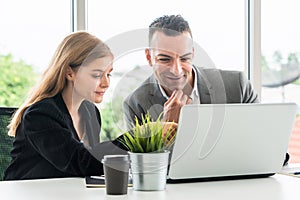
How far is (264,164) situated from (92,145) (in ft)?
2.17

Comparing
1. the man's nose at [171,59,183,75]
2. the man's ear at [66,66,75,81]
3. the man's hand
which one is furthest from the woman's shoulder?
the man's nose at [171,59,183,75]

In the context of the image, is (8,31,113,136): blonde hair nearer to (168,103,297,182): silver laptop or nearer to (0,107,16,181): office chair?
(0,107,16,181): office chair

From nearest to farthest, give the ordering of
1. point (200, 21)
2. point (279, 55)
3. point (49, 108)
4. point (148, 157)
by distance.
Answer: point (148, 157)
point (49, 108)
point (200, 21)
point (279, 55)

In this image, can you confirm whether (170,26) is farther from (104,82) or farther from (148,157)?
(148,157)

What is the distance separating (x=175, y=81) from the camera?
2.53 m

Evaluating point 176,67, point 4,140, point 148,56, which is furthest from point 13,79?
point 176,67

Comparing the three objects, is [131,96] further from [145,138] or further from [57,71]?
[145,138]

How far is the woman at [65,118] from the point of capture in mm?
1959

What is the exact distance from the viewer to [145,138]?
1.58m

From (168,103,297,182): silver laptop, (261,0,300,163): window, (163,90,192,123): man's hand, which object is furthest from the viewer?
(261,0,300,163): window

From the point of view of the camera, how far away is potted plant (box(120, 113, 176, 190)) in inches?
61.7

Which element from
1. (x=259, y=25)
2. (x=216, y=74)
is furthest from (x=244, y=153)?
(x=259, y=25)

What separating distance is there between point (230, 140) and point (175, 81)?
2.90ft

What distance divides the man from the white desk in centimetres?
64
